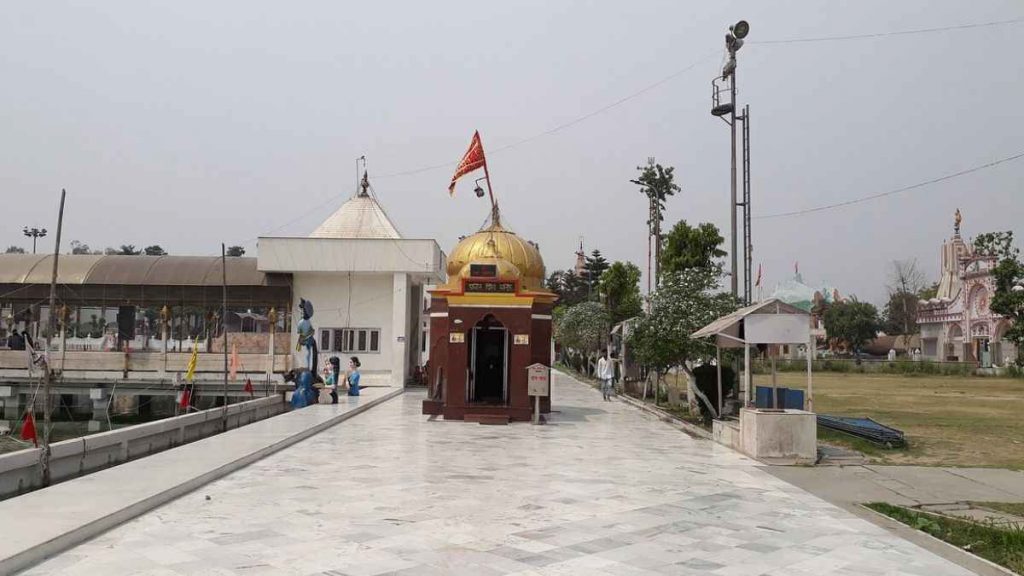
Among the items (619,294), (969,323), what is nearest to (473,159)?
(619,294)

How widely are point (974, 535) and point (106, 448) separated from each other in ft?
44.8

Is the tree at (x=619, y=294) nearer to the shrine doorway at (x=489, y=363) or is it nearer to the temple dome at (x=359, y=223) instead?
the temple dome at (x=359, y=223)

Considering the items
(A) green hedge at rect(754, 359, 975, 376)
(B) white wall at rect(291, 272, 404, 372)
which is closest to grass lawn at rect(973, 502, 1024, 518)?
(B) white wall at rect(291, 272, 404, 372)

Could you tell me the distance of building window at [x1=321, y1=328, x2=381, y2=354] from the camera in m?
35.4

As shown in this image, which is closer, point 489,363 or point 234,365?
point 489,363

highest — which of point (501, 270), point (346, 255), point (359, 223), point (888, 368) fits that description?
point (359, 223)

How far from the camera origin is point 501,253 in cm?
2342

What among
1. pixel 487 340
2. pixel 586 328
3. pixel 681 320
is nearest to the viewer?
pixel 681 320

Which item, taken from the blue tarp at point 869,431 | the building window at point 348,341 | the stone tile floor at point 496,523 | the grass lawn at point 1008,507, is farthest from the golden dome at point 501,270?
the building window at point 348,341

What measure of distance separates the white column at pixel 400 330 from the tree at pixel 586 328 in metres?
10.7

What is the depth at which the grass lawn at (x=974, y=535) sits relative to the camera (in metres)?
6.93

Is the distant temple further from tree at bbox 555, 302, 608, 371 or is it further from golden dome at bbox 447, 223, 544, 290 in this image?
golden dome at bbox 447, 223, 544, 290

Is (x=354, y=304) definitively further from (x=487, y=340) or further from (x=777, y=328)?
(x=777, y=328)

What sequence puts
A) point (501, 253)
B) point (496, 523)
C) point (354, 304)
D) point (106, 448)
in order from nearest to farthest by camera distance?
1. point (496, 523)
2. point (106, 448)
3. point (501, 253)
4. point (354, 304)
